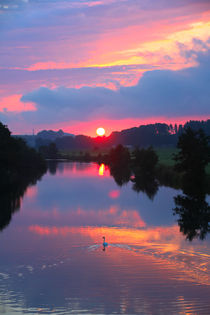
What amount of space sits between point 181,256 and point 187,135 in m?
39.4

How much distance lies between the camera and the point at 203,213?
36.4 meters

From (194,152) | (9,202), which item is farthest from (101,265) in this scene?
(194,152)

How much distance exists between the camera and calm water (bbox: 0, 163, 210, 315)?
52.8 ft

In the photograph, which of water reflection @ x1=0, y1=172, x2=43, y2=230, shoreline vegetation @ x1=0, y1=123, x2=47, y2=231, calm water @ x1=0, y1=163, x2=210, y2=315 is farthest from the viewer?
shoreline vegetation @ x1=0, y1=123, x2=47, y2=231

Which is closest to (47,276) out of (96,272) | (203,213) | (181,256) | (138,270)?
(96,272)

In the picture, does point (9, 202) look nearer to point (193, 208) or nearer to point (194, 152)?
point (193, 208)

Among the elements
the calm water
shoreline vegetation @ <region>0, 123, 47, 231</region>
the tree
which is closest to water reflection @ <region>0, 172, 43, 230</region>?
shoreline vegetation @ <region>0, 123, 47, 231</region>

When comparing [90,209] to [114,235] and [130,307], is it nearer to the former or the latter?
[114,235]

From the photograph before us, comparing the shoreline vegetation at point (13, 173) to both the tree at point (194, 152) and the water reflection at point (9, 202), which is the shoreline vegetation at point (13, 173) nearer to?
the water reflection at point (9, 202)

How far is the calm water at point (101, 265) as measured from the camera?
634 inches

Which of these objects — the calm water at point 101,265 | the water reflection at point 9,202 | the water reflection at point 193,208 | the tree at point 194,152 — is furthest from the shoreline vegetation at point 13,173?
the tree at point 194,152

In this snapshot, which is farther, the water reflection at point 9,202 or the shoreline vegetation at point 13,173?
the shoreline vegetation at point 13,173

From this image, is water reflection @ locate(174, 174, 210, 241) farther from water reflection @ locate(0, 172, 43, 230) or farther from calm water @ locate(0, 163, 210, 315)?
water reflection @ locate(0, 172, 43, 230)

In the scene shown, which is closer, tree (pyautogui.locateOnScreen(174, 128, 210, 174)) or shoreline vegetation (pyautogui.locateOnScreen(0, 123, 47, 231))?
shoreline vegetation (pyautogui.locateOnScreen(0, 123, 47, 231))
